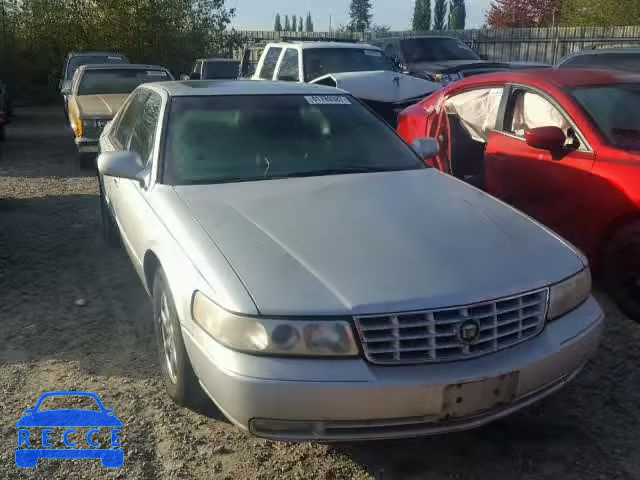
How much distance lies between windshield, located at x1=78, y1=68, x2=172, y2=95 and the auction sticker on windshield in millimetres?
7210

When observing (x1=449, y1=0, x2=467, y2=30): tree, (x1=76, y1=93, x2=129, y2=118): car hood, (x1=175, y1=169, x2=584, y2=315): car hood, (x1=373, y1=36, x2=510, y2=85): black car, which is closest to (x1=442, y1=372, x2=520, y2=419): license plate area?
(x1=175, y1=169, x2=584, y2=315): car hood

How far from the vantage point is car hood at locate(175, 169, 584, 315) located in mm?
2721

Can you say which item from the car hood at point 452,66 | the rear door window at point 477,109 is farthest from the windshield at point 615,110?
the car hood at point 452,66

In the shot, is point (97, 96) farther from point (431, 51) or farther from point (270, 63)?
point (431, 51)

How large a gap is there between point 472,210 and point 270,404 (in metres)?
1.60

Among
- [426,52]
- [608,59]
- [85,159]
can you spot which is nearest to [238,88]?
[608,59]

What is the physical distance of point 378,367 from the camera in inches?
104

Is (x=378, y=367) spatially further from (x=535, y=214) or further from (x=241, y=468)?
(x=535, y=214)

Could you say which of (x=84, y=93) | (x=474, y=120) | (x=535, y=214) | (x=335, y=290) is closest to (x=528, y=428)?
(x=335, y=290)

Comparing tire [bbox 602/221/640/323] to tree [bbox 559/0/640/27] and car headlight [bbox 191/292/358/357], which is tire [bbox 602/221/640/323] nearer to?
car headlight [bbox 191/292/358/357]

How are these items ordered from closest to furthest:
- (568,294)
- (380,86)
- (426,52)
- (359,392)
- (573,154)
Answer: (359,392)
(568,294)
(573,154)
(380,86)
(426,52)

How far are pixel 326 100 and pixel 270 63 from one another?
780cm

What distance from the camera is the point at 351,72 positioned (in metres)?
10.5

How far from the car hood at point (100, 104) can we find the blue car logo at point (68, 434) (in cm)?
671
